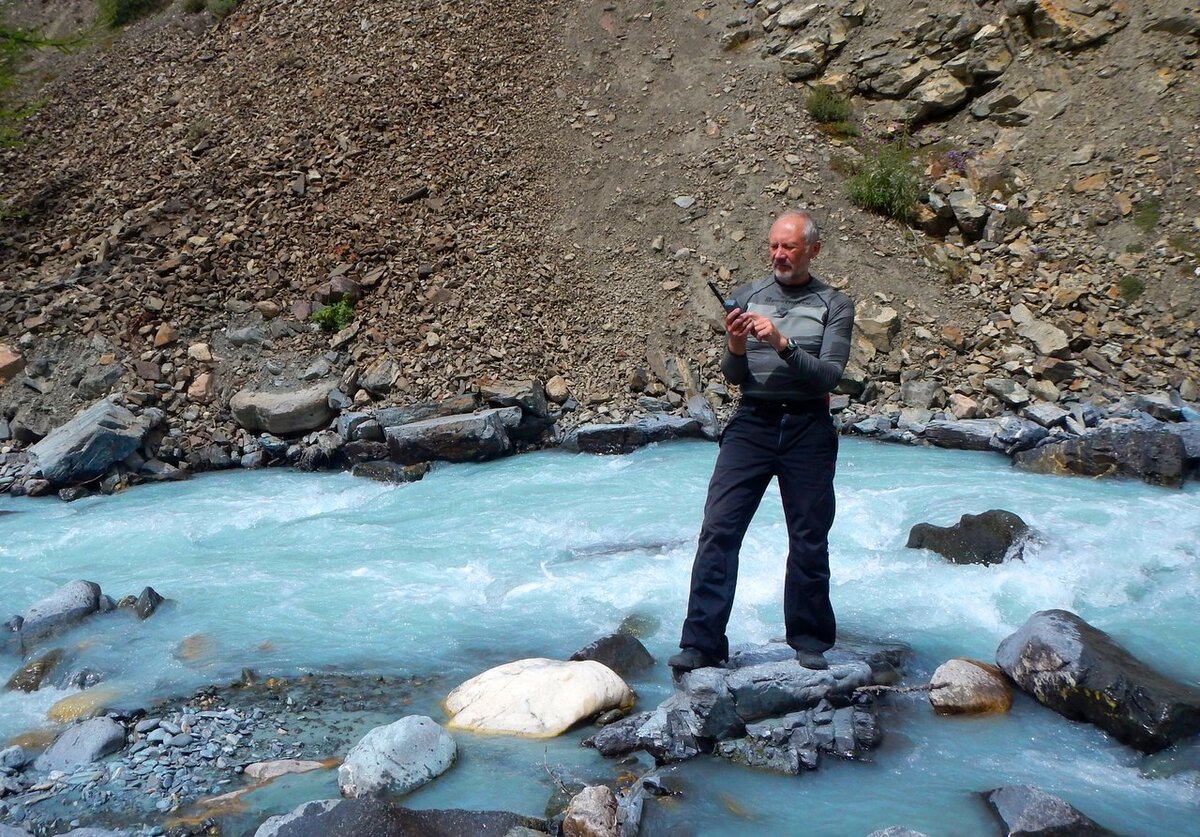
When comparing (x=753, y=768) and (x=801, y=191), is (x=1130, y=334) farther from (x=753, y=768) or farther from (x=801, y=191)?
(x=753, y=768)

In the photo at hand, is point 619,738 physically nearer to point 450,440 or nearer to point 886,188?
point 450,440

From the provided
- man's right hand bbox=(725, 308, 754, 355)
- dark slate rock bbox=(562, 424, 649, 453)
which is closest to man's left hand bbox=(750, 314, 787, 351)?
man's right hand bbox=(725, 308, 754, 355)

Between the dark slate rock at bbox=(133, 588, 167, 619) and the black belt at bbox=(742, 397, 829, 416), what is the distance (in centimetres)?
434

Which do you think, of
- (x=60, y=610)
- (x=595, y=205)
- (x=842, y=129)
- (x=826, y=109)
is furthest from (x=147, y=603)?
(x=826, y=109)

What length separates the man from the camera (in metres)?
4.02

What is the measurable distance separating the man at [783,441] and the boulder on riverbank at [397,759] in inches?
42.9

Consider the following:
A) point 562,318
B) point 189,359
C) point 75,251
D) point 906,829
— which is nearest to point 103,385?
point 189,359

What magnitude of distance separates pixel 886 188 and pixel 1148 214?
11.4ft

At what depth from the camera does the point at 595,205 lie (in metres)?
15.1

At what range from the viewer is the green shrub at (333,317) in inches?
516

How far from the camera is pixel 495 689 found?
4652mm

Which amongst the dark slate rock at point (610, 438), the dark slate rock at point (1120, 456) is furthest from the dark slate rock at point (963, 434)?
the dark slate rock at point (610, 438)

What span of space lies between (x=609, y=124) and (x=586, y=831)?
47.5 feet

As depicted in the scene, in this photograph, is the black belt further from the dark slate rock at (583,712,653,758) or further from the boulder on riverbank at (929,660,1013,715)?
the boulder on riverbank at (929,660,1013,715)
